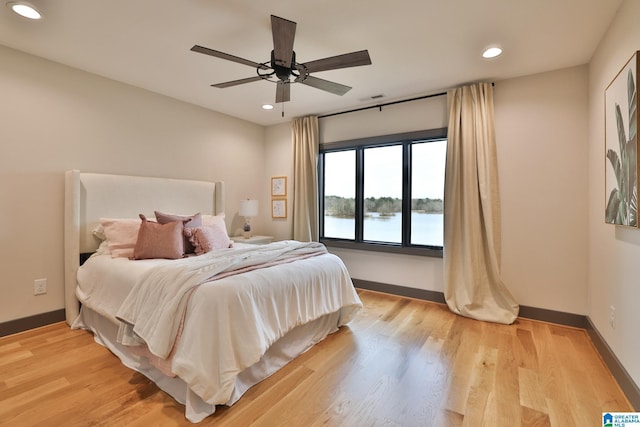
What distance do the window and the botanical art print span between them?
62.4 inches

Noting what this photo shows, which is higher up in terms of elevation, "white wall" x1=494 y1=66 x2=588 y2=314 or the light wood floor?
"white wall" x1=494 y1=66 x2=588 y2=314

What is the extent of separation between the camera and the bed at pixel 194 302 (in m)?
1.71

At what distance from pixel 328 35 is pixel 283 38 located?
600mm

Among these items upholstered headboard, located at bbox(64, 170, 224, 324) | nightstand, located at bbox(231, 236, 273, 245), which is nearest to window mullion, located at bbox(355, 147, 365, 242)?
nightstand, located at bbox(231, 236, 273, 245)

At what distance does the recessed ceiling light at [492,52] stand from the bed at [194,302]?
2.35m

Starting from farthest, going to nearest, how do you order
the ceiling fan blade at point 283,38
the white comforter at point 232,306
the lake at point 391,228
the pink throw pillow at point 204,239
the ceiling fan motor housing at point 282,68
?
the lake at point 391,228 → the pink throw pillow at point 204,239 → the ceiling fan motor housing at point 282,68 → the ceiling fan blade at point 283,38 → the white comforter at point 232,306

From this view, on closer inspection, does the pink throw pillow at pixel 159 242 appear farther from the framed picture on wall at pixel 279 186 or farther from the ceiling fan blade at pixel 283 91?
the framed picture on wall at pixel 279 186

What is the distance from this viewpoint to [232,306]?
1800 mm

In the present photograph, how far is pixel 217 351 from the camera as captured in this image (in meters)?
1.72

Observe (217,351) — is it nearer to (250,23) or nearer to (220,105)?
(250,23)

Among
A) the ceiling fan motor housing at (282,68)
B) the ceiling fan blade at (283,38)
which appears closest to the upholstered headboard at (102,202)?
the ceiling fan motor housing at (282,68)

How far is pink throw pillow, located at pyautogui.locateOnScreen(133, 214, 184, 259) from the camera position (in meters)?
2.70

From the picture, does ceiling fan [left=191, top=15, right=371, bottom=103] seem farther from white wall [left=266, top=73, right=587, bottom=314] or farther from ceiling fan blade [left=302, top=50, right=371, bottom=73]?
white wall [left=266, top=73, right=587, bottom=314]

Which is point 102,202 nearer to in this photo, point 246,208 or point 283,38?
point 246,208
